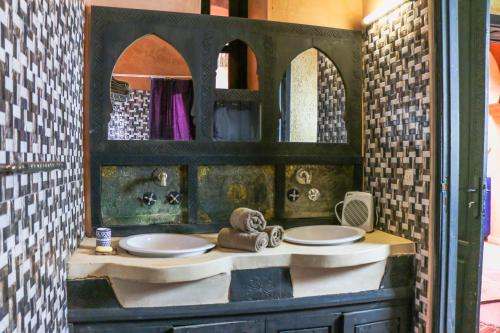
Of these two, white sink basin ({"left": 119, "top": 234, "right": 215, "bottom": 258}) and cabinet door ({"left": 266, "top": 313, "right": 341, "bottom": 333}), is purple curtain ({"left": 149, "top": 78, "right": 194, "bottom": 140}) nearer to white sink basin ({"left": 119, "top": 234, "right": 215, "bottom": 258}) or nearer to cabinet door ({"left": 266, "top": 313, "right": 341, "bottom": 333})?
white sink basin ({"left": 119, "top": 234, "right": 215, "bottom": 258})

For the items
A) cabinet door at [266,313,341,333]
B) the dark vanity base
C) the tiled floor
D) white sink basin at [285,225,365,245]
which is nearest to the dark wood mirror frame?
white sink basin at [285,225,365,245]

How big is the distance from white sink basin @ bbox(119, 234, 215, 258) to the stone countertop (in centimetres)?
3

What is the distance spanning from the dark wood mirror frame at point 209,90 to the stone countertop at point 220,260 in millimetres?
447

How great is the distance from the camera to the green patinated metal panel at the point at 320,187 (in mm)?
2709

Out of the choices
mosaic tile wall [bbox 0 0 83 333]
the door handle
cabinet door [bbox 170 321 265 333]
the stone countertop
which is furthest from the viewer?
the door handle

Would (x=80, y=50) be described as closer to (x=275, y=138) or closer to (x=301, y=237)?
(x=275, y=138)

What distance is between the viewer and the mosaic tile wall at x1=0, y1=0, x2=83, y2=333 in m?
1.09

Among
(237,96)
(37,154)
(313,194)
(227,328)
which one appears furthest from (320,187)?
(37,154)

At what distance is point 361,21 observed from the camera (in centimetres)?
282

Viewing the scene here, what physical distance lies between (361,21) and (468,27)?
2.30 ft

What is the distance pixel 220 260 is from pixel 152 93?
1.14 meters

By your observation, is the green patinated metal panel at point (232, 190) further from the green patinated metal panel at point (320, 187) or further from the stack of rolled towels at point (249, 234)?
the stack of rolled towels at point (249, 234)

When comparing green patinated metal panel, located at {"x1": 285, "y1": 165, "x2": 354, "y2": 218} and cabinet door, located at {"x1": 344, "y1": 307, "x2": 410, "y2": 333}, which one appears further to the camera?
green patinated metal panel, located at {"x1": 285, "y1": 165, "x2": 354, "y2": 218}

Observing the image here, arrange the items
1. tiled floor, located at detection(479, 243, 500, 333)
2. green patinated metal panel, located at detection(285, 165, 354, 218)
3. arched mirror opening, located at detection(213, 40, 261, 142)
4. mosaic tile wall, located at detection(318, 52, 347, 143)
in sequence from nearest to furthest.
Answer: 1. arched mirror opening, located at detection(213, 40, 261, 142)
2. green patinated metal panel, located at detection(285, 165, 354, 218)
3. mosaic tile wall, located at detection(318, 52, 347, 143)
4. tiled floor, located at detection(479, 243, 500, 333)
